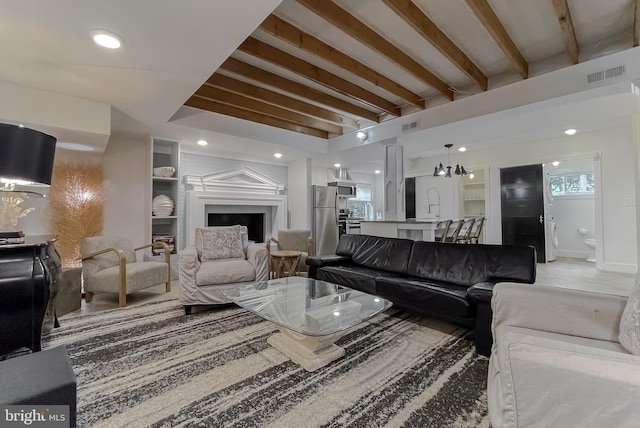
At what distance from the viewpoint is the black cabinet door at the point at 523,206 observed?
5.88 metres

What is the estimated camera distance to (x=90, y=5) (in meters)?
1.62

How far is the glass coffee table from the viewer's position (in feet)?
5.99

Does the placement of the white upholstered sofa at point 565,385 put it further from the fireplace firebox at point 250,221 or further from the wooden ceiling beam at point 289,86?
the fireplace firebox at point 250,221

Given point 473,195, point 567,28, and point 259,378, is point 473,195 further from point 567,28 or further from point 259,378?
point 259,378

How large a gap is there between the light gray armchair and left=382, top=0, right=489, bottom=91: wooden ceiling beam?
350 cm

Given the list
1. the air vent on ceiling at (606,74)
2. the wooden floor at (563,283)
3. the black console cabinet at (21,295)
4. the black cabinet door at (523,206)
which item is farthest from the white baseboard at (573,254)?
the black console cabinet at (21,295)

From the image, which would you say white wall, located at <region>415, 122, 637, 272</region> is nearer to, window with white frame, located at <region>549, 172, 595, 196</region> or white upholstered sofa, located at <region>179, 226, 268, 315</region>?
window with white frame, located at <region>549, 172, 595, 196</region>

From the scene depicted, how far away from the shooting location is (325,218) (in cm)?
642

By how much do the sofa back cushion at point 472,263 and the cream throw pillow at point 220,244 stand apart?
6.86 feet

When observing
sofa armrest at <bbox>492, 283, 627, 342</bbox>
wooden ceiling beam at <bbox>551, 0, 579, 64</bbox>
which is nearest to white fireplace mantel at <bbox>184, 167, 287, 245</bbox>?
sofa armrest at <bbox>492, 283, 627, 342</bbox>

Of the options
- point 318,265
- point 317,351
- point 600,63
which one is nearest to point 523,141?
point 600,63

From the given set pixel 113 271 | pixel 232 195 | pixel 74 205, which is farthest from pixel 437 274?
pixel 74 205

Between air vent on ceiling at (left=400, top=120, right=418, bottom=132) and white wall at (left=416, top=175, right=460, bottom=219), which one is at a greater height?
air vent on ceiling at (left=400, top=120, right=418, bottom=132)

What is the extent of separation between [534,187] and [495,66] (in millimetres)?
3776
